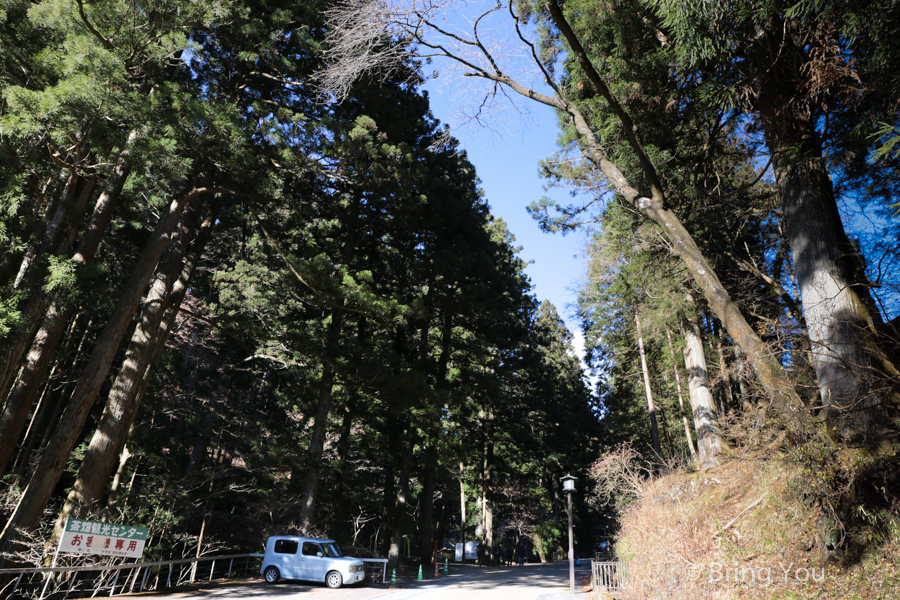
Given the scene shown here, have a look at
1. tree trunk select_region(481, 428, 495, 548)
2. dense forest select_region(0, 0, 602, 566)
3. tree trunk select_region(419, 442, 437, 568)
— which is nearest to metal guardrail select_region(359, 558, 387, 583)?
dense forest select_region(0, 0, 602, 566)

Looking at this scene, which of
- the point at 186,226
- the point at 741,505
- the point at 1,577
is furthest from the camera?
the point at 186,226

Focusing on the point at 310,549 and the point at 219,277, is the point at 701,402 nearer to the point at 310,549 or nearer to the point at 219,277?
the point at 310,549

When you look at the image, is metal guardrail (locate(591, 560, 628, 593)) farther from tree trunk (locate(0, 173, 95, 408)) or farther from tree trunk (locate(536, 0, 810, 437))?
tree trunk (locate(0, 173, 95, 408))

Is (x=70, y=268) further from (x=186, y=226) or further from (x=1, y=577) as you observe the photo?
(x=1, y=577)

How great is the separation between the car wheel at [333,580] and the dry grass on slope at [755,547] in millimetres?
8168

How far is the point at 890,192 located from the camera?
6.80 meters

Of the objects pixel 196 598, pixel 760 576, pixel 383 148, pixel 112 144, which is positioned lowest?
pixel 196 598

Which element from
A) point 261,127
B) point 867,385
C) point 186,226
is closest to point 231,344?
point 186,226

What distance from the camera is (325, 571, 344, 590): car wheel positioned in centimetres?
1354

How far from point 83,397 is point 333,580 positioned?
8255 mm

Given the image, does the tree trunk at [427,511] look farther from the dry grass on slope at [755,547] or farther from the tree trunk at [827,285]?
the tree trunk at [827,285]

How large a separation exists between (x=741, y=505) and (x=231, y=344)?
794 inches

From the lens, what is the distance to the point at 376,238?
19.5 metres

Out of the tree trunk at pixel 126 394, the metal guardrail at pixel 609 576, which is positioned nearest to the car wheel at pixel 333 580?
the tree trunk at pixel 126 394
